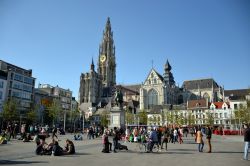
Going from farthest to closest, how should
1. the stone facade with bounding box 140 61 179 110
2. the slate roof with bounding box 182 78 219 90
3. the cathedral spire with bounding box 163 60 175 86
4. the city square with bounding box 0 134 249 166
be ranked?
the slate roof with bounding box 182 78 219 90 < the cathedral spire with bounding box 163 60 175 86 < the stone facade with bounding box 140 61 179 110 < the city square with bounding box 0 134 249 166

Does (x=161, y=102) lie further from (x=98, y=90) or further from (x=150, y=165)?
(x=150, y=165)

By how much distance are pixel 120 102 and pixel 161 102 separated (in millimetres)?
67208

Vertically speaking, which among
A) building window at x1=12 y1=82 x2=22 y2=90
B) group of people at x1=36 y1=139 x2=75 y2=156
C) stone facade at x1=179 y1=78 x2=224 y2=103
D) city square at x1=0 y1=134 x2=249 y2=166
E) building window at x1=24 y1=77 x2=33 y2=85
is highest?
stone facade at x1=179 y1=78 x2=224 y2=103

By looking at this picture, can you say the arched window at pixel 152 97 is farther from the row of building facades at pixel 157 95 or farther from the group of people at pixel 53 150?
the group of people at pixel 53 150

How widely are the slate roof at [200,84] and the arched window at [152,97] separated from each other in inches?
843

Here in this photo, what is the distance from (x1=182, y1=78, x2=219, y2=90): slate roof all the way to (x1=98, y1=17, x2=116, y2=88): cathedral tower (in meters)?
44.2

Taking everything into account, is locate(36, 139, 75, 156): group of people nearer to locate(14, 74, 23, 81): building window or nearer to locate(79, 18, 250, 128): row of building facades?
locate(14, 74, 23, 81): building window

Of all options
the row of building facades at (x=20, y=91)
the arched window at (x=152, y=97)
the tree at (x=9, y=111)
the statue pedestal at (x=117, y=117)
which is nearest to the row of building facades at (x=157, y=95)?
the arched window at (x=152, y=97)

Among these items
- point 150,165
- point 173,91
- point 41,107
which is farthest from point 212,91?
point 150,165

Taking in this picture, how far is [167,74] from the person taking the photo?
112 meters

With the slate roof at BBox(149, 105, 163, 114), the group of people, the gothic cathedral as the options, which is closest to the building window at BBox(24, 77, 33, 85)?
the slate roof at BBox(149, 105, 163, 114)

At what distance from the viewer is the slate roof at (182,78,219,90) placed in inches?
4406

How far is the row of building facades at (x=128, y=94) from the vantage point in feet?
218

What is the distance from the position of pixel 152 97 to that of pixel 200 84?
26.5 metres
